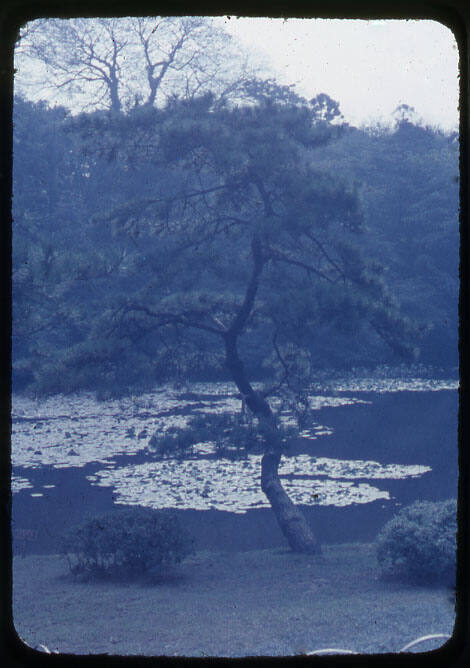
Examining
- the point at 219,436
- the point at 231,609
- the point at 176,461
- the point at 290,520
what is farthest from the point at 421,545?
the point at 176,461

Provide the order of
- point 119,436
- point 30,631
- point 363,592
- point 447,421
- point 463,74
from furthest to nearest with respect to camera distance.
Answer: point 447,421
point 119,436
point 363,592
point 30,631
point 463,74

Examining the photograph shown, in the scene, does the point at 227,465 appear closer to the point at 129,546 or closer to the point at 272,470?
the point at 272,470

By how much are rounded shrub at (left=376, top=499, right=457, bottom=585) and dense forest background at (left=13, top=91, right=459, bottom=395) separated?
940 mm

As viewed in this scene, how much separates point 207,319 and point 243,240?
1.77ft

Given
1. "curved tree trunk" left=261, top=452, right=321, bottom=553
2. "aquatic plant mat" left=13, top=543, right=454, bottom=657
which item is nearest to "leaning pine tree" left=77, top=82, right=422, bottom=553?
"curved tree trunk" left=261, top=452, right=321, bottom=553

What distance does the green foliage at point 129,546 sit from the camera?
3.38 metres

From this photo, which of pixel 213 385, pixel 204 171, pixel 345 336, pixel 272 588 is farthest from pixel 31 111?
pixel 272 588

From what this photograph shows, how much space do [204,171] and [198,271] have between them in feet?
2.03

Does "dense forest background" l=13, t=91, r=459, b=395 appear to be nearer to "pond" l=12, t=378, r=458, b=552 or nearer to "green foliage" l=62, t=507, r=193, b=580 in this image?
"pond" l=12, t=378, r=458, b=552

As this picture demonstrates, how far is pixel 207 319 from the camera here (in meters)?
Result: 4.23

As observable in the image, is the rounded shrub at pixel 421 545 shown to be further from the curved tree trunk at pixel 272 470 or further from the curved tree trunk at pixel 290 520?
the curved tree trunk at pixel 290 520

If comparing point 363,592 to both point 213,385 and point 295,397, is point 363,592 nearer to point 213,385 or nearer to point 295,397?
point 295,397

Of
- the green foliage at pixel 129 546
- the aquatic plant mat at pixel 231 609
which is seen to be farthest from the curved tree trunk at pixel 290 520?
the green foliage at pixel 129 546

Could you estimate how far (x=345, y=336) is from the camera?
13.3 ft
